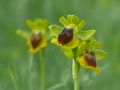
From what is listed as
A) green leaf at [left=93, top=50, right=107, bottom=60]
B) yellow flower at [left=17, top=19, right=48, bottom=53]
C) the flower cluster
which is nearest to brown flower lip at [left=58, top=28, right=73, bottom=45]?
the flower cluster

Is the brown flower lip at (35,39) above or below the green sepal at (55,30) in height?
below

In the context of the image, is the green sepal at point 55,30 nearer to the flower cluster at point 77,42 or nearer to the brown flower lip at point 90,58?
the flower cluster at point 77,42

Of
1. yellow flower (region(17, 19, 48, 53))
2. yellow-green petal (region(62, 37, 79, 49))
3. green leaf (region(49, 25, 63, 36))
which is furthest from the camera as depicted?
yellow flower (region(17, 19, 48, 53))

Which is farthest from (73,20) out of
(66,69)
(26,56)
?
(26,56)

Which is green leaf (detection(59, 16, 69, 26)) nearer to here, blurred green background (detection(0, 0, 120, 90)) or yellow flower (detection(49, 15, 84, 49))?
yellow flower (detection(49, 15, 84, 49))

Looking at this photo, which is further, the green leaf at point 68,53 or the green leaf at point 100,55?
the green leaf at point 100,55

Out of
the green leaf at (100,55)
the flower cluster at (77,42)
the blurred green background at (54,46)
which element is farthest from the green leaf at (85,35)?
the blurred green background at (54,46)

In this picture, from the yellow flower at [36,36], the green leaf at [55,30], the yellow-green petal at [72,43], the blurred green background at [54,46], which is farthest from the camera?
the blurred green background at [54,46]
